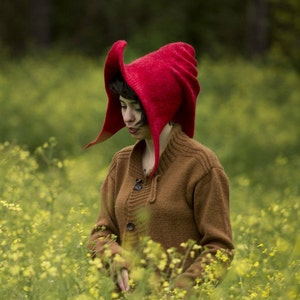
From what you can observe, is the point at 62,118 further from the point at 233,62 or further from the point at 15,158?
Result: the point at 233,62

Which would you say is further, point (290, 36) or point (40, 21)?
point (40, 21)

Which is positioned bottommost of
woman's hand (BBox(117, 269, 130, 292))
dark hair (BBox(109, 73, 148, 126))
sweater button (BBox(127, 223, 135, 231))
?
woman's hand (BBox(117, 269, 130, 292))

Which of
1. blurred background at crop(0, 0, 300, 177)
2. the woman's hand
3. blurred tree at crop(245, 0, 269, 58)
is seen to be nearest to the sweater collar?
the woman's hand

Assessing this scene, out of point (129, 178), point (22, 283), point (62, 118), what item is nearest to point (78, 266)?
point (22, 283)

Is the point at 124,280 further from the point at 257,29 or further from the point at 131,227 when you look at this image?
the point at 257,29

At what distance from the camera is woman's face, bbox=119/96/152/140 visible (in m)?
4.03

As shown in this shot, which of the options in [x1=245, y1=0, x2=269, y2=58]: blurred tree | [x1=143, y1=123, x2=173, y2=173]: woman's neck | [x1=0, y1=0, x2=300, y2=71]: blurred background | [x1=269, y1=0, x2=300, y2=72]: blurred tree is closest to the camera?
[x1=143, y1=123, x2=173, y2=173]: woman's neck

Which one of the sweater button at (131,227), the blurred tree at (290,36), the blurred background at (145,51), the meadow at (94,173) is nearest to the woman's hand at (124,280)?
the meadow at (94,173)

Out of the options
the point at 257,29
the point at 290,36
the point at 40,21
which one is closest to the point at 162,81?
the point at 290,36

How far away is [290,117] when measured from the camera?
635 inches

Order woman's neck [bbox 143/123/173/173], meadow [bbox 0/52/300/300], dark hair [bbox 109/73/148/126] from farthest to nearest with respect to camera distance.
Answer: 1. woman's neck [bbox 143/123/173/173]
2. dark hair [bbox 109/73/148/126]
3. meadow [bbox 0/52/300/300]

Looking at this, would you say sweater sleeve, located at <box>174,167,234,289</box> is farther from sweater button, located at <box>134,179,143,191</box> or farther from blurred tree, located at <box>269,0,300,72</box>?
blurred tree, located at <box>269,0,300,72</box>

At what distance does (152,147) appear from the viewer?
4.15 meters

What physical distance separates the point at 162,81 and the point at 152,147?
29 centimetres
